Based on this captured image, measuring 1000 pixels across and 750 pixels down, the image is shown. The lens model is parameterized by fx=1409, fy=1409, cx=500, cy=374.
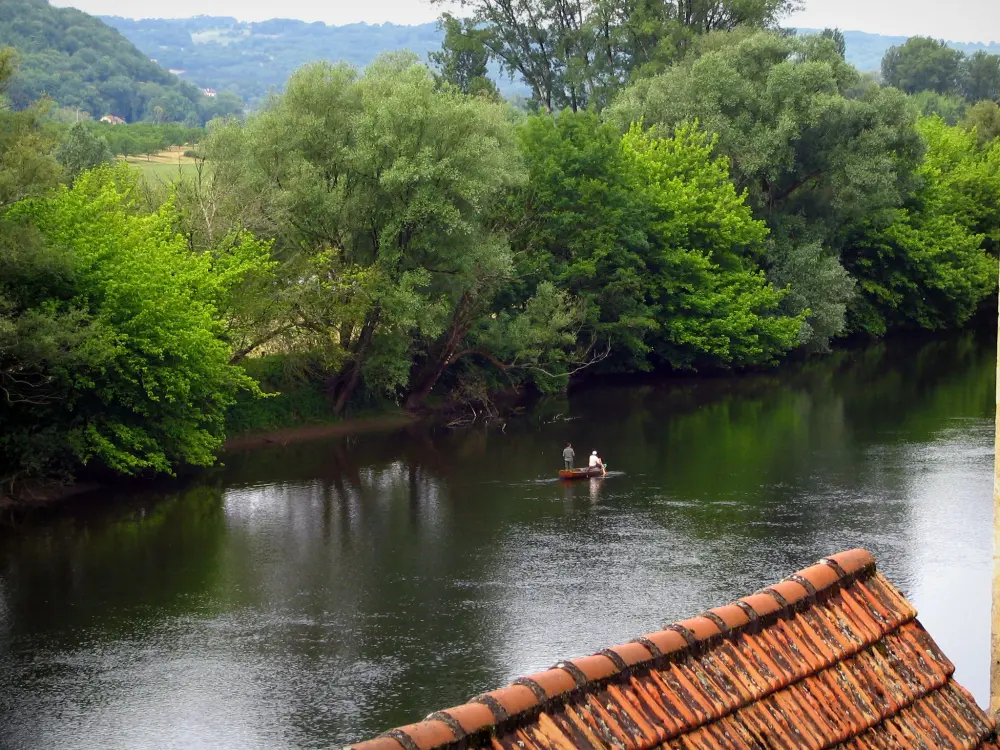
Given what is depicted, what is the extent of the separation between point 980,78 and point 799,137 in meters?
127

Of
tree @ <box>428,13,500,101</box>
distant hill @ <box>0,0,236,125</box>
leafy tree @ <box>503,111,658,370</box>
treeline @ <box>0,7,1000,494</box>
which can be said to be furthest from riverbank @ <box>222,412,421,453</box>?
distant hill @ <box>0,0,236,125</box>

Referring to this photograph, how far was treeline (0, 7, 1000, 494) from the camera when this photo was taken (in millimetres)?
37906

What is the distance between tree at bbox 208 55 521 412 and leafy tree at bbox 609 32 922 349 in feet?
51.8

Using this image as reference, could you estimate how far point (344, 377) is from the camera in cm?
4744

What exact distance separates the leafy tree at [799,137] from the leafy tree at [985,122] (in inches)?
987

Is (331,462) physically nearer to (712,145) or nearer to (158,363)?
(158,363)

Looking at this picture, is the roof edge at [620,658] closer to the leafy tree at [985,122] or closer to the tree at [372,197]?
the tree at [372,197]

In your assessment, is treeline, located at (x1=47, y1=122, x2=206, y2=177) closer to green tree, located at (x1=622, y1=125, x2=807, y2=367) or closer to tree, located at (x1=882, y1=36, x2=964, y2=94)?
green tree, located at (x1=622, y1=125, x2=807, y2=367)

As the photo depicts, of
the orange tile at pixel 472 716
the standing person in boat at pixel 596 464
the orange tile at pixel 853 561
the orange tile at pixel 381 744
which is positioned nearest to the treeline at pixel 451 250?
the standing person in boat at pixel 596 464

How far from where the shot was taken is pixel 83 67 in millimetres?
185500

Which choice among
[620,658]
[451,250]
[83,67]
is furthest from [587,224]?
[83,67]

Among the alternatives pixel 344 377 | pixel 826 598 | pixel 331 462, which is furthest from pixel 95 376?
pixel 826 598

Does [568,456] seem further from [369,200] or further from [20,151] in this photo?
[20,151]

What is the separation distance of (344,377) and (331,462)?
5.22 m
